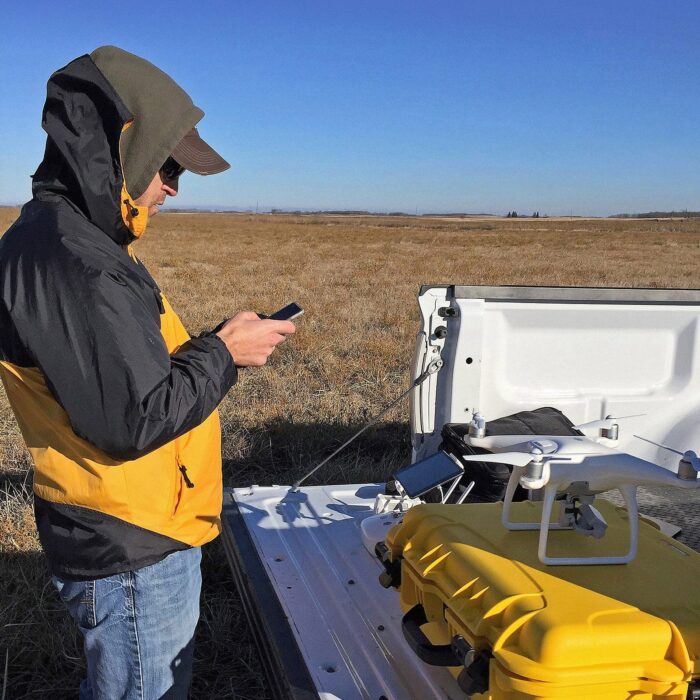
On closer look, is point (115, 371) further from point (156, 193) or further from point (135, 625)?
point (135, 625)

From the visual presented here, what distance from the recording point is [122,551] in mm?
1643

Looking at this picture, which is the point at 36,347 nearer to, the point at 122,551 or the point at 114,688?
the point at 122,551

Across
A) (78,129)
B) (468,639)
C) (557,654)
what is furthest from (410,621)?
(78,129)

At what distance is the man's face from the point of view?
1.67 m

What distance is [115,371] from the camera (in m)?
1.40

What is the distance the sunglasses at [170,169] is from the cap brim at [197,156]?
33 mm

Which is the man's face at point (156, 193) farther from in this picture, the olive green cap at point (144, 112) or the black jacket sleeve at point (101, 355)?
the black jacket sleeve at point (101, 355)

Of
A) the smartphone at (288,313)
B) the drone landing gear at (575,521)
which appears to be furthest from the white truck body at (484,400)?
the smartphone at (288,313)

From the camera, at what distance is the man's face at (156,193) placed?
5.47ft

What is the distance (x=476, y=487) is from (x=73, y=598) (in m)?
1.76

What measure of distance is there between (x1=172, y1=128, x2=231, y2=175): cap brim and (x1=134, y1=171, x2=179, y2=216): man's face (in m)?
0.06

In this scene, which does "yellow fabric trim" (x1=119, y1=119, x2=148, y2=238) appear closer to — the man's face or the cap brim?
the man's face

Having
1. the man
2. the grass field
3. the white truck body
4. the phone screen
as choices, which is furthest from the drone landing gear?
the grass field

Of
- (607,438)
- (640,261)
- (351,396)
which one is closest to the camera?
(607,438)
